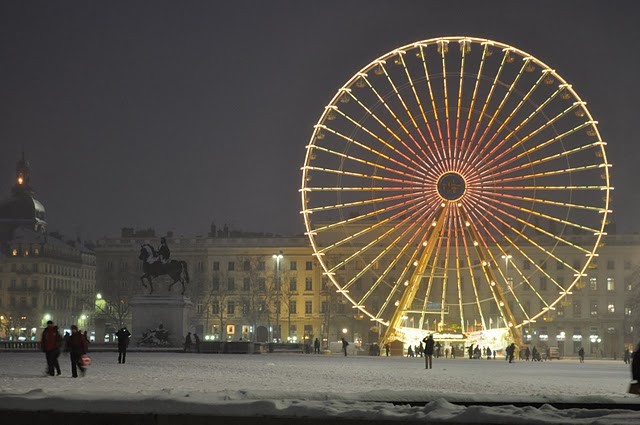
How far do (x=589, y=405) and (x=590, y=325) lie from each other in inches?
5053

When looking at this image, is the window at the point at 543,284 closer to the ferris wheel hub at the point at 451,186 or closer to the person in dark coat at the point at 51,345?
the ferris wheel hub at the point at 451,186

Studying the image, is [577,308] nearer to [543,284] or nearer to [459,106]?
[543,284]

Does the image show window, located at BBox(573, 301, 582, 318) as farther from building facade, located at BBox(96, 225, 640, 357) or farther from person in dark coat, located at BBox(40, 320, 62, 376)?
person in dark coat, located at BBox(40, 320, 62, 376)

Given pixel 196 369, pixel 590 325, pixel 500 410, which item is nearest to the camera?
pixel 500 410

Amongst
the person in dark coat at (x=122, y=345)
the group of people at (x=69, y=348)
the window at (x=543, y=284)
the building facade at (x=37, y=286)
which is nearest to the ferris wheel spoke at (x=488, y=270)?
the person in dark coat at (x=122, y=345)

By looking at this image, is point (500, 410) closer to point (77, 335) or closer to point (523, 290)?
point (77, 335)

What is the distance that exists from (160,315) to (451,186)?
683 inches

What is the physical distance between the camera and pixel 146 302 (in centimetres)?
6538

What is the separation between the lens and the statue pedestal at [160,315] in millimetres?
65562

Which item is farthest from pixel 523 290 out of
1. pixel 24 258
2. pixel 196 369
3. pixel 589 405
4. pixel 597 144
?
pixel 589 405

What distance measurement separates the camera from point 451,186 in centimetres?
6131

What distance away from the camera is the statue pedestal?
6556 cm

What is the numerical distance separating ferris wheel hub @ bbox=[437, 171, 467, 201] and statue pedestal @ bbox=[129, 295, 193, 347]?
1536 centimetres

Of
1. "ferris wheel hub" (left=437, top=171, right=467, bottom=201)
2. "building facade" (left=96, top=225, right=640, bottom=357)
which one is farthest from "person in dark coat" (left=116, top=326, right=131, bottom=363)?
"building facade" (left=96, top=225, right=640, bottom=357)
